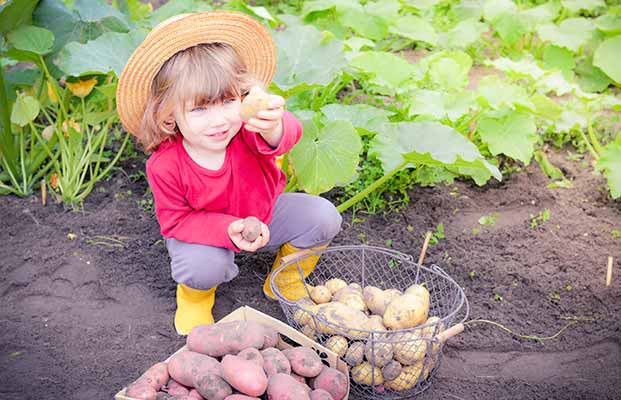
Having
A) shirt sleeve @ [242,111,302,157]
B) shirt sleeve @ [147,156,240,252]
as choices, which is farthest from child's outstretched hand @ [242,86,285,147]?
shirt sleeve @ [147,156,240,252]

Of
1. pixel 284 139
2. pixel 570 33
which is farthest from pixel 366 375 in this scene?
pixel 570 33

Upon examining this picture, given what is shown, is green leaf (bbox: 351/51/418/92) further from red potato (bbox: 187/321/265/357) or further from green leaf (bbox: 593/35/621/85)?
red potato (bbox: 187/321/265/357)

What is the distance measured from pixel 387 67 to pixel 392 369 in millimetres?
1749

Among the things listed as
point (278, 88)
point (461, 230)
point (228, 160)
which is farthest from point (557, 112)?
point (228, 160)

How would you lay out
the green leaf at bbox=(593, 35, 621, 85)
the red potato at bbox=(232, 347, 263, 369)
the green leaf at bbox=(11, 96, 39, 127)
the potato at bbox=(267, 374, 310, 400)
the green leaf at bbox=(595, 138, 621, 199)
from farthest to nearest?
the green leaf at bbox=(593, 35, 621, 85) < the green leaf at bbox=(11, 96, 39, 127) < the green leaf at bbox=(595, 138, 621, 199) < the red potato at bbox=(232, 347, 263, 369) < the potato at bbox=(267, 374, 310, 400)

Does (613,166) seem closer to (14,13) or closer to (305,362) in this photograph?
(305,362)

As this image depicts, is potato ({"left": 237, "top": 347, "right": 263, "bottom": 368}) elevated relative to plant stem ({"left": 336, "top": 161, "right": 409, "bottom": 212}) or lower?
elevated

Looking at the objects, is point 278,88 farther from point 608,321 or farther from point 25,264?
point 608,321

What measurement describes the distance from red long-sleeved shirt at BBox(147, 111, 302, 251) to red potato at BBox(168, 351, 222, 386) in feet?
1.54

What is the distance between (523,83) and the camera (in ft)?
13.9

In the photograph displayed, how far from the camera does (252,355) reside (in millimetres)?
2078

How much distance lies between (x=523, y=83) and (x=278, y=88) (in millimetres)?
1997

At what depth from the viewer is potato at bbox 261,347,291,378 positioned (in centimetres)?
206

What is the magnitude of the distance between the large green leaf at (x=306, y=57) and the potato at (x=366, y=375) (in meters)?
1.26
